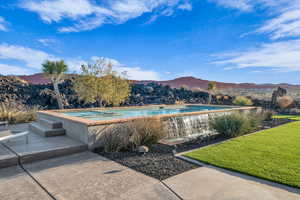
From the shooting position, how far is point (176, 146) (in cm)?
A: 505

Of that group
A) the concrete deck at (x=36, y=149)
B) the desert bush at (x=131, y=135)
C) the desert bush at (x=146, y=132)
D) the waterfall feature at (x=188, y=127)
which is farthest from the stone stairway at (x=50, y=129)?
the waterfall feature at (x=188, y=127)

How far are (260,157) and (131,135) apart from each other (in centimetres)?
309

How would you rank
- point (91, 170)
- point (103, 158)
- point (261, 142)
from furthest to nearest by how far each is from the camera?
point (261, 142), point (103, 158), point (91, 170)

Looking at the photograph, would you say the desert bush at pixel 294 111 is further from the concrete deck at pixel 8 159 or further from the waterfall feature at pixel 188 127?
the concrete deck at pixel 8 159

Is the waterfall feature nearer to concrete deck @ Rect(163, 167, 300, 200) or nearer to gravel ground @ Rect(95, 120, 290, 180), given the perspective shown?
gravel ground @ Rect(95, 120, 290, 180)

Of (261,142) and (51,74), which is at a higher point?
(51,74)

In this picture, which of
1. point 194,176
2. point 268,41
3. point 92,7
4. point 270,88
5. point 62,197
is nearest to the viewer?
point 62,197

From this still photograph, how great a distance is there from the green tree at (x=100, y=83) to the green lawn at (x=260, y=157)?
8.12 meters

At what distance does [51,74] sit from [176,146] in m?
11.7

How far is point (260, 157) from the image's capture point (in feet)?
13.3

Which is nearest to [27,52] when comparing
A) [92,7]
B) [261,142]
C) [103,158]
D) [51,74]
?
[51,74]

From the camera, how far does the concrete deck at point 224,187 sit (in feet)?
8.20

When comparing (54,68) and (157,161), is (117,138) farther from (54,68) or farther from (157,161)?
(54,68)

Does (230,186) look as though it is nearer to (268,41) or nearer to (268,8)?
(268,8)
